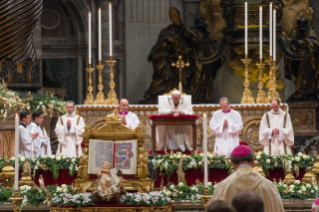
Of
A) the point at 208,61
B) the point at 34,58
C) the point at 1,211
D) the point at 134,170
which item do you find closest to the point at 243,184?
the point at 134,170

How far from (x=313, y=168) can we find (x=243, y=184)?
325 centimetres

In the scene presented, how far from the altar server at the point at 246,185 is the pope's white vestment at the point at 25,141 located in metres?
5.68

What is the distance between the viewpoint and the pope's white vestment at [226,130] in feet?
36.9

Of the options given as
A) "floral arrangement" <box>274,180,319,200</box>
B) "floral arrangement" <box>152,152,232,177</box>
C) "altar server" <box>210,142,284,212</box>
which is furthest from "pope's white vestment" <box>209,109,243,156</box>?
"altar server" <box>210,142,284,212</box>

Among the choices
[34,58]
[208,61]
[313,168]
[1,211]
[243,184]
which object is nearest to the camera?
[243,184]

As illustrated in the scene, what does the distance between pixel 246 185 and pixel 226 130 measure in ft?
20.9

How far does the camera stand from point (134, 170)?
242 inches

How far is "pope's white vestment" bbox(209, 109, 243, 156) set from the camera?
11.2 metres

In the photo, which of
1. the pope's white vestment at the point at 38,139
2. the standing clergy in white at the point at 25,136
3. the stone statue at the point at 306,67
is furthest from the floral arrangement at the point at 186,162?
the stone statue at the point at 306,67

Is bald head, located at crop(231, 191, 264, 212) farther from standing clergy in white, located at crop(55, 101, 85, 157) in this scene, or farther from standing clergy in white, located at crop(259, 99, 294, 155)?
standing clergy in white, located at crop(55, 101, 85, 157)

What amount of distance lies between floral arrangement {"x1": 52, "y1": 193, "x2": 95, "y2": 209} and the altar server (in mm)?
1257

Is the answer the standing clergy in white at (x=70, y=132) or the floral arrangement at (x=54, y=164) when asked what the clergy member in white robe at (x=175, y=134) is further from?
the floral arrangement at (x=54, y=164)

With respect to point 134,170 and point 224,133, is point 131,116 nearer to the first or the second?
point 224,133

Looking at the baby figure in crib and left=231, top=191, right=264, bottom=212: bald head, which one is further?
the baby figure in crib
